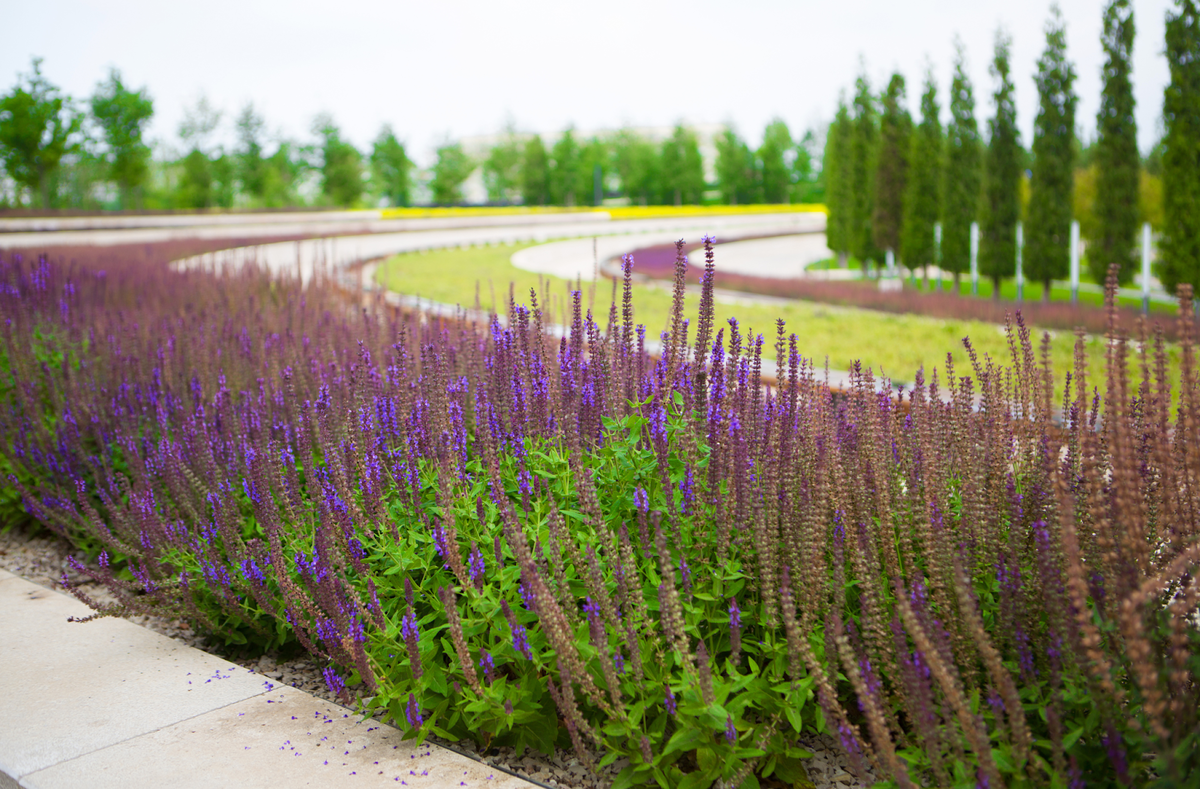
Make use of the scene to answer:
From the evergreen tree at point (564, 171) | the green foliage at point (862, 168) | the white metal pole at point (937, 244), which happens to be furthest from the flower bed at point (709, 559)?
the evergreen tree at point (564, 171)

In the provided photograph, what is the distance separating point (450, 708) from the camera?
113 inches

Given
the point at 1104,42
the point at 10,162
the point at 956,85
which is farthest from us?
the point at 10,162

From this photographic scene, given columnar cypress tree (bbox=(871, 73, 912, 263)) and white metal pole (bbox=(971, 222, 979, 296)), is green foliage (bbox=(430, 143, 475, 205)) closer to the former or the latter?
columnar cypress tree (bbox=(871, 73, 912, 263))

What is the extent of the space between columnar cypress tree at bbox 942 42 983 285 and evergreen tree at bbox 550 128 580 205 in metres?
51.4

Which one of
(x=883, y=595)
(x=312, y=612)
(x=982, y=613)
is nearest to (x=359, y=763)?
(x=312, y=612)

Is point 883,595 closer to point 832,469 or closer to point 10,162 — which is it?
point 832,469

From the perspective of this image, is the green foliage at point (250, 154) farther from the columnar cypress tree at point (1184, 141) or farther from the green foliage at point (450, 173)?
the columnar cypress tree at point (1184, 141)

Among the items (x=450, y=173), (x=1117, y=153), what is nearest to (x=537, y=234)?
(x=1117, y=153)

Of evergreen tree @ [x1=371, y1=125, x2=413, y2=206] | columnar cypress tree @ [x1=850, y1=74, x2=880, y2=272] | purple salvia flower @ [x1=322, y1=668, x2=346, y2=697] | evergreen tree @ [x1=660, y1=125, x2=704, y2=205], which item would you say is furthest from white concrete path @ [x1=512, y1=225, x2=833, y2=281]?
evergreen tree @ [x1=371, y1=125, x2=413, y2=206]

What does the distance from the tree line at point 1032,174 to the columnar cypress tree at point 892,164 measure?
0.03m

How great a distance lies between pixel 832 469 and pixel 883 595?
1.52 feet

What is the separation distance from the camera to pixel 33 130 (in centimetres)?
4141

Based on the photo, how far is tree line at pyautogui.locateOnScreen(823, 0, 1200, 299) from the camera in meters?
14.4

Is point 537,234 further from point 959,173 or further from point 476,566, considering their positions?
point 476,566
